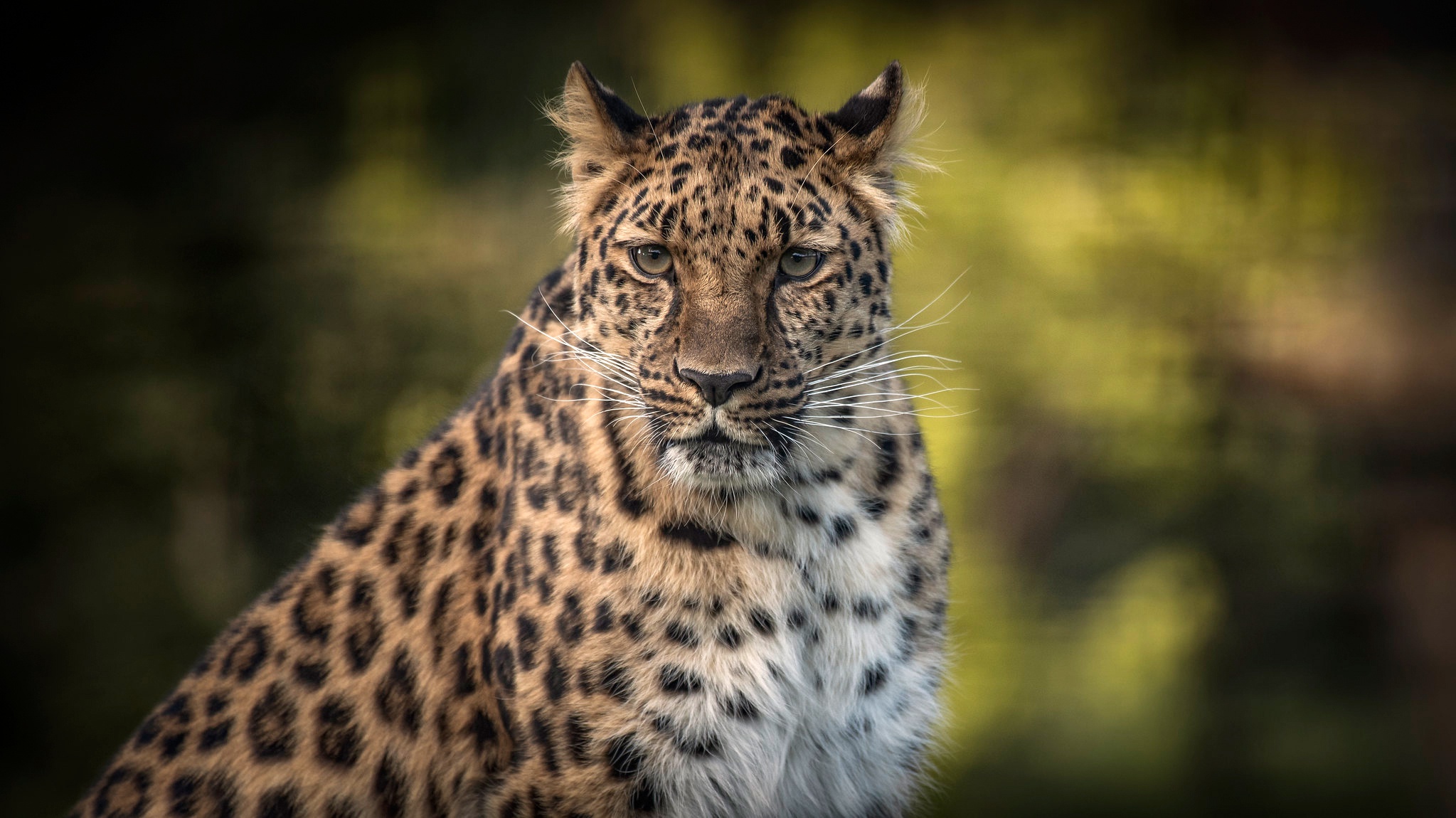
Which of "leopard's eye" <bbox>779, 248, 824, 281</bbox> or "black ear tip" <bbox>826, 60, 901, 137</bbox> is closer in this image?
"leopard's eye" <bbox>779, 248, 824, 281</bbox>

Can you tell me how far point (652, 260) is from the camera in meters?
2.58

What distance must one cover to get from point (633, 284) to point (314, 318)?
456cm

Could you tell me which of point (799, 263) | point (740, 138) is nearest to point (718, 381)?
point (799, 263)

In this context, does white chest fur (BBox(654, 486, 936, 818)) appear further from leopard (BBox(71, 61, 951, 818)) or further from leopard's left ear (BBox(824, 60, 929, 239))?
leopard's left ear (BBox(824, 60, 929, 239))

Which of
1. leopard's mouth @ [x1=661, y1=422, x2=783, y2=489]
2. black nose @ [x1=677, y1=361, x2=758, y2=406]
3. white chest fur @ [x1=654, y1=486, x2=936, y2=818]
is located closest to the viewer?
black nose @ [x1=677, y1=361, x2=758, y2=406]

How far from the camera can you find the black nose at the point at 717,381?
2.37 m

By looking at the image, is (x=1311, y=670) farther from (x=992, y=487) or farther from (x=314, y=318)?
(x=314, y=318)

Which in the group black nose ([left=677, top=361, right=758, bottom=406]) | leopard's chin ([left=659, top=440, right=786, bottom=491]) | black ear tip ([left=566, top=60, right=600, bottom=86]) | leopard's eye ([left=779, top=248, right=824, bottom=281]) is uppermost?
black ear tip ([left=566, top=60, right=600, bottom=86])

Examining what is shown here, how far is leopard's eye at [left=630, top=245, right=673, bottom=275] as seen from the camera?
2564mm

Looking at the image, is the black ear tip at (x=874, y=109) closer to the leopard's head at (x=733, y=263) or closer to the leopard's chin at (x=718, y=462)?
the leopard's head at (x=733, y=263)

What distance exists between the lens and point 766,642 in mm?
2609

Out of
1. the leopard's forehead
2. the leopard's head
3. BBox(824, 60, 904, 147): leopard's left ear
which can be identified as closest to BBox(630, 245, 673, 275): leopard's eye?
the leopard's head

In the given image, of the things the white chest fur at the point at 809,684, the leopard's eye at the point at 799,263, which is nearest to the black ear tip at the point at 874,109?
the leopard's eye at the point at 799,263

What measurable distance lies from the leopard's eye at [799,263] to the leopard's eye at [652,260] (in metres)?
0.22
